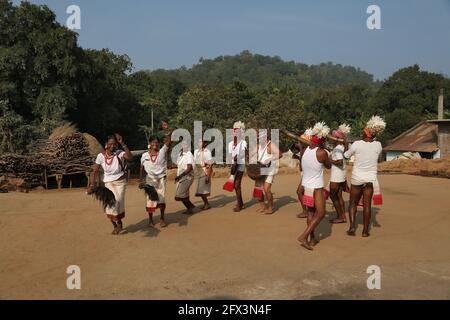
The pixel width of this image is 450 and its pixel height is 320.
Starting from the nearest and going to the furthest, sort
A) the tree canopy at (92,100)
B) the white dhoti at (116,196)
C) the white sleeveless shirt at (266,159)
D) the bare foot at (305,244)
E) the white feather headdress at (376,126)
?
the bare foot at (305,244) < the white feather headdress at (376,126) < the white dhoti at (116,196) < the white sleeveless shirt at (266,159) < the tree canopy at (92,100)

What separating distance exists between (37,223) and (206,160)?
11.3 feet

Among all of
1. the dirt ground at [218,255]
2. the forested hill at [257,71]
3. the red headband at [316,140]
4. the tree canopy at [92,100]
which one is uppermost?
the forested hill at [257,71]

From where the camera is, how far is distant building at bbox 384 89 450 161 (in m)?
25.1

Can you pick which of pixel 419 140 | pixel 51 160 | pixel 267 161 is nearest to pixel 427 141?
pixel 419 140

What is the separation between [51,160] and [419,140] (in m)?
22.6

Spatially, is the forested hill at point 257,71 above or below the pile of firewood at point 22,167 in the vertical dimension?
above

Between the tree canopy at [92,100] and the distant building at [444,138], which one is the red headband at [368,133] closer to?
the tree canopy at [92,100]

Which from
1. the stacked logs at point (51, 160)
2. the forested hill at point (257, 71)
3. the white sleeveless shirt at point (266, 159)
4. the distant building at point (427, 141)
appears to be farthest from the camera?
the forested hill at point (257, 71)

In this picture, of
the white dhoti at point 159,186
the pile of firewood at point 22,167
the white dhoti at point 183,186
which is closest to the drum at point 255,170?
the white dhoti at point 183,186

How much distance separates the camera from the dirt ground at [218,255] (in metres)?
5.16

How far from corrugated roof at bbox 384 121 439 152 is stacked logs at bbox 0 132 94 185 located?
19615 millimetres

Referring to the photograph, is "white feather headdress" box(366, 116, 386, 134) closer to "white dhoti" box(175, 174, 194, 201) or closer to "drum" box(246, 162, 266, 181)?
"drum" box(246, 162, 266, 181)

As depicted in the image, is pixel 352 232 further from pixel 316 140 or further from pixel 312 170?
pixel 316 140

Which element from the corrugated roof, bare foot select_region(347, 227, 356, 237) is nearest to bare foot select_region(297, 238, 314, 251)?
bare foot select_region(347, 227, 356, 237)
